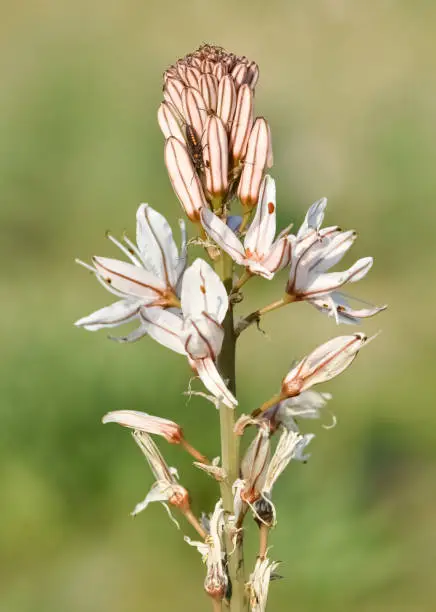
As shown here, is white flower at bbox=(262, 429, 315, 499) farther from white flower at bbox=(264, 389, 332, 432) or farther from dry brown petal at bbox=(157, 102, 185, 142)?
dry brown petal at bbox=(157, 102, 185, 142)

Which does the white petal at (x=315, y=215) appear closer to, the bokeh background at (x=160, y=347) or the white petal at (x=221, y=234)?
the white petal at (x=221, y=234)

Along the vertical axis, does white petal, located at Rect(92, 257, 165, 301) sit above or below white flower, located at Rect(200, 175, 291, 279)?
below

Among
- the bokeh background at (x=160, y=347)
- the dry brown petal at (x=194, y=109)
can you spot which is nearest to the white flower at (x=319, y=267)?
the dry brown petal at (x=194, y=109)

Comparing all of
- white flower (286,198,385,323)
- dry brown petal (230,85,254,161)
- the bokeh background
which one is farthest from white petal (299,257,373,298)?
the bokeh background

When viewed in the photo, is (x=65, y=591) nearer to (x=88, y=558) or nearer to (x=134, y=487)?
(x=88, y=558)

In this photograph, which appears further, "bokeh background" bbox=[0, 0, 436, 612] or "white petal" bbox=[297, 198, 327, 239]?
"bokeh background" bbox=[0, 0, 436, 612]

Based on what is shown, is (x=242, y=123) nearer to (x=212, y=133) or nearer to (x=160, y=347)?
(x=212, y=133)

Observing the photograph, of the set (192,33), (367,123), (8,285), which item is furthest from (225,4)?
(8,285)
